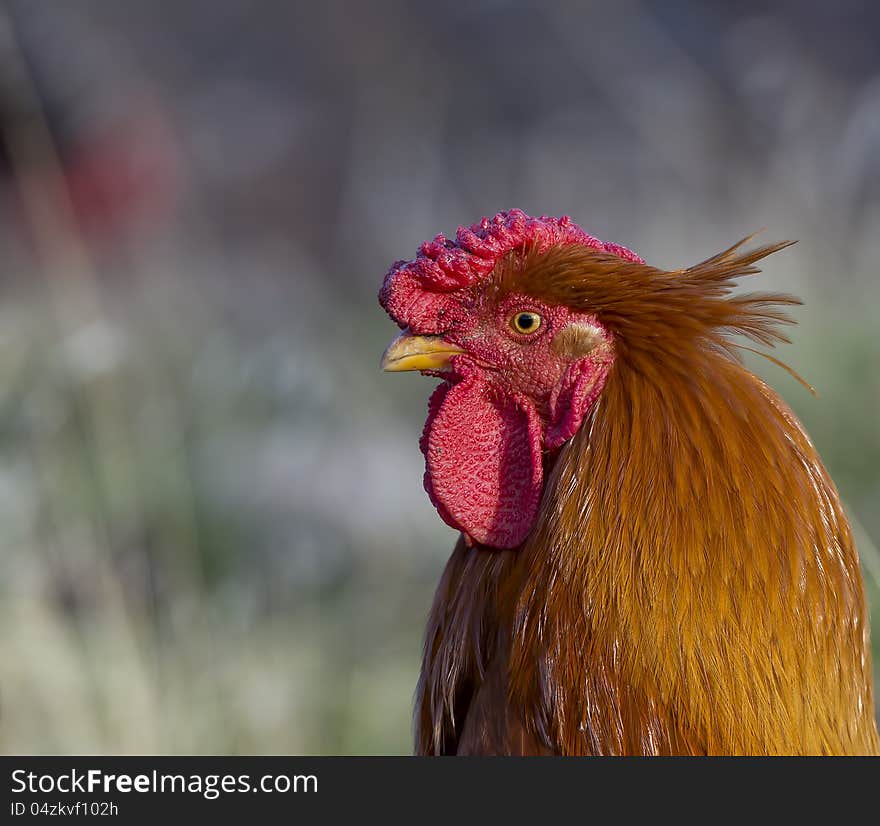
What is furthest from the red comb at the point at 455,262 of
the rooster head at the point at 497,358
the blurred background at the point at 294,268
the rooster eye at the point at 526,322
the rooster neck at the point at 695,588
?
the blurred background at the point at 294,268

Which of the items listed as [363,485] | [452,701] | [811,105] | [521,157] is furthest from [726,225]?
[452,701]

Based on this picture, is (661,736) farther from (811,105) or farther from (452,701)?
(811,105)

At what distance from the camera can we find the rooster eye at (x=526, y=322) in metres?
2.00

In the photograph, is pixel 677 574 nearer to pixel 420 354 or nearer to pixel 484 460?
pixel 484 460

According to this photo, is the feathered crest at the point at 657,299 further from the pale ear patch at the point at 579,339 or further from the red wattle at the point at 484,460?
the red wattle at the point at 484,460

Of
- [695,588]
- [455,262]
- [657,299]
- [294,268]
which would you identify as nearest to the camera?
[695,588]

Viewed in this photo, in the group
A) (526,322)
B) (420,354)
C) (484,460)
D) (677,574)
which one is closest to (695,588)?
(677,574)

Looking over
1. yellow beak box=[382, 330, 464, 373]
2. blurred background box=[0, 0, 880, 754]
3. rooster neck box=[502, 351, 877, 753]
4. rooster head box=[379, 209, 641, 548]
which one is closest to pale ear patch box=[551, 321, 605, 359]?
rooster head box=[379, 209, 641, 548]

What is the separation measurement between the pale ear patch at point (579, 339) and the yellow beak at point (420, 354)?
0.24 m

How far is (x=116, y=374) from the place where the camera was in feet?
14.6

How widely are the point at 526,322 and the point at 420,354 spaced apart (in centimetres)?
24

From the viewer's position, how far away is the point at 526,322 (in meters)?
2.01

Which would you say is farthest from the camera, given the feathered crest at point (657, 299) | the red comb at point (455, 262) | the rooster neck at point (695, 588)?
the red comb at point (455, 262)

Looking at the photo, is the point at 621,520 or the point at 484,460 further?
the point at 484,460
